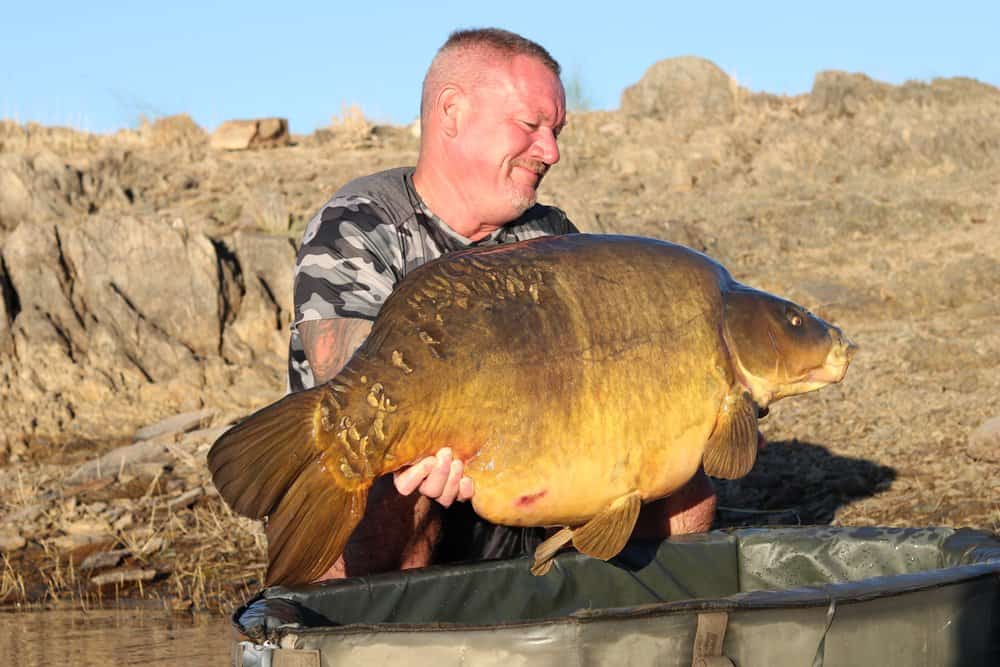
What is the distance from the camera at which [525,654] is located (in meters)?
2.53

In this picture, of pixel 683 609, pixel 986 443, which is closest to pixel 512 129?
pixel 683 609

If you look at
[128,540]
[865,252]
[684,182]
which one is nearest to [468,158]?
[128,540]

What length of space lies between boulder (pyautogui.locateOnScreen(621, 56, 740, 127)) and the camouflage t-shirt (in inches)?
427

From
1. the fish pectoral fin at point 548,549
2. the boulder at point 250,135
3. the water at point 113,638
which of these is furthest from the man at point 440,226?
the boulder at point 250,135

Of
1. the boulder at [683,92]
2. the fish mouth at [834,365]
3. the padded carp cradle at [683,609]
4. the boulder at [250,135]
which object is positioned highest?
the boulder at [683,92]

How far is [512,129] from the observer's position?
378cm

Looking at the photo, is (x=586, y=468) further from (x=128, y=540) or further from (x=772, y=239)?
(x=772, y=239)

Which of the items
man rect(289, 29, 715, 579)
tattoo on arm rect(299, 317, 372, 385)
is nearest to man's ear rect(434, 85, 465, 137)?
man rect(289, 29, 715, 579)

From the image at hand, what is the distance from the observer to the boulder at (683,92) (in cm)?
1474

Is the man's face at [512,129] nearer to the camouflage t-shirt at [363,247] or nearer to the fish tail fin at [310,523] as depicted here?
the camouflage t-shirt at [363,247]

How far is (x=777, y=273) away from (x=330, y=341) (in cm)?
685

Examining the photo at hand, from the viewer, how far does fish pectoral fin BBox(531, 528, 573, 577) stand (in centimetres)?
298

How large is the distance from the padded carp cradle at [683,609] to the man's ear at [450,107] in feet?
4.22

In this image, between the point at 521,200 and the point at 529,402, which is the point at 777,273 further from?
the point at 529,402
